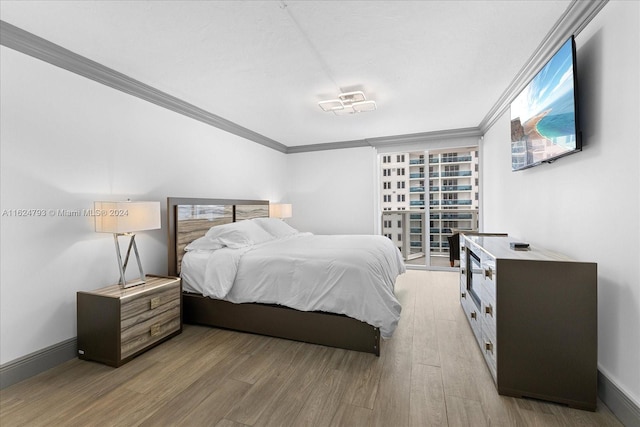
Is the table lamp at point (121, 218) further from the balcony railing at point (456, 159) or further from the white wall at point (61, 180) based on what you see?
the balcony railing at point (456, 159)

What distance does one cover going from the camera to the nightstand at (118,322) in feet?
7.13

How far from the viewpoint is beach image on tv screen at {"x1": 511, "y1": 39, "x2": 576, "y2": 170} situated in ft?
6.07

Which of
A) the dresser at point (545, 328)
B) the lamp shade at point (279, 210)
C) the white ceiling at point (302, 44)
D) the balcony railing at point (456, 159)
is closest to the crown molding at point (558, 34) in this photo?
the white ceiling at point (302, 44)

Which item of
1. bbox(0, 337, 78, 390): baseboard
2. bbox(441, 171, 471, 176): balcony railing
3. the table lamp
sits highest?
bbox(441, 171, 471, 176): balcony railing

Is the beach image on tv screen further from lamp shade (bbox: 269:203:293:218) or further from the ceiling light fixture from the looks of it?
lamp shade (bbox: 269:203:293:218)

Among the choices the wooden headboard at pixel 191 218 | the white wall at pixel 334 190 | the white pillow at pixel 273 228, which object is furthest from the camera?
the white wall at pixel 334 190

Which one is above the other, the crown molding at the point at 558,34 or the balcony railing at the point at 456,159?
the crown molding at the point at 558,34

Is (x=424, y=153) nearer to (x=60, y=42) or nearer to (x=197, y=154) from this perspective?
(x=197, y=154)

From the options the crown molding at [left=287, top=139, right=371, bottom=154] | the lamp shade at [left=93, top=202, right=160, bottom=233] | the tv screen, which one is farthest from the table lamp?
the crown molding at [left=287, top=139, right=371, bottom=154]

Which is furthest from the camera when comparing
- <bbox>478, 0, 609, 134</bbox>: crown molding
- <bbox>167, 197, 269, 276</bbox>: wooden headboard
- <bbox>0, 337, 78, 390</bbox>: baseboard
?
<bbox>167, 197, 269, 276</bbox>: wooden headboard

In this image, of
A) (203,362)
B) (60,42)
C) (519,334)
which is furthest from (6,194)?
(519,334)

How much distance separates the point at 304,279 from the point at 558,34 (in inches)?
106

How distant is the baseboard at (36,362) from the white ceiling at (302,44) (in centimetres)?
232

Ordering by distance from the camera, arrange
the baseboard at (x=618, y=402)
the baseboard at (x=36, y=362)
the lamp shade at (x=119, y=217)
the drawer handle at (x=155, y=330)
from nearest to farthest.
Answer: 1. the baseboard at (x=618, y=402)
2. the baseboard at (x=36, y=362)
3. the lamp shade at (x=119, y=217)
4. the drawer handle at (x=155, y=330)
